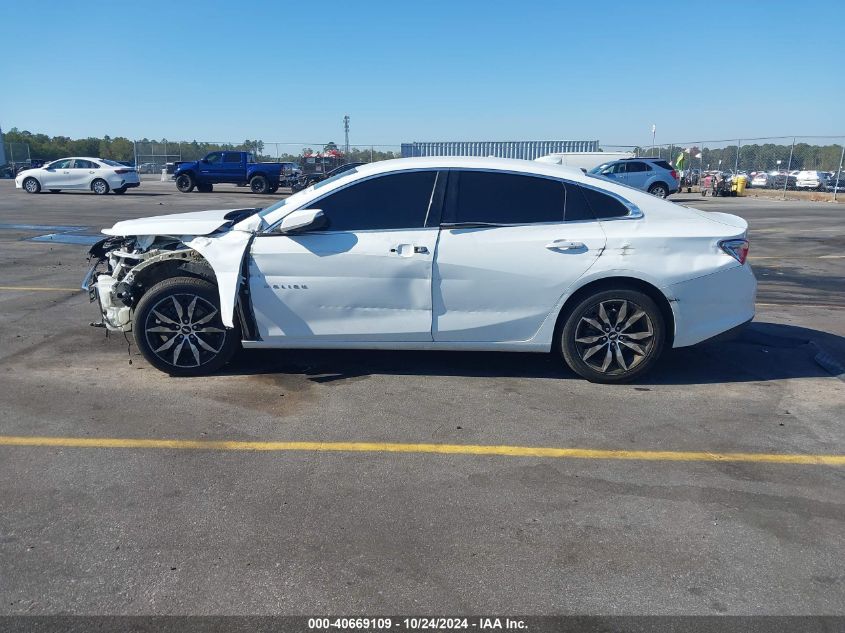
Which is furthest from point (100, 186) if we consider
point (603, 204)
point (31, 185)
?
point (603, 204)

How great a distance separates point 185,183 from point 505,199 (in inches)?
1170

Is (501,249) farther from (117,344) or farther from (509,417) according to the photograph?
(117,344)

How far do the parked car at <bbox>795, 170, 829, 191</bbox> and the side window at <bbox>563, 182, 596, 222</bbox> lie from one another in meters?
35.9

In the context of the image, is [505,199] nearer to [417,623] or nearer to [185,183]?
[417,623]

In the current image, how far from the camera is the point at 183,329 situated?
5.38 meters

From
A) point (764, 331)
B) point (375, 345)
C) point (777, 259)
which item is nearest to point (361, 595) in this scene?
point (375, 345)

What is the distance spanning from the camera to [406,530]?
335cm

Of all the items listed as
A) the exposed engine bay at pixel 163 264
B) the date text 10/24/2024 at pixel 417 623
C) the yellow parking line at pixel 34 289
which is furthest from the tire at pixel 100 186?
the date text 10/24/2024 at pixel 417 623

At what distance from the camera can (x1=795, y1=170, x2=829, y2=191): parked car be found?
1399 inches

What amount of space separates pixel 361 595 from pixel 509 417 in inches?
82.5

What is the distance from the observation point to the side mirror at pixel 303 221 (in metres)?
5.09

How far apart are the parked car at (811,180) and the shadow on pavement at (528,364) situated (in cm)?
3400

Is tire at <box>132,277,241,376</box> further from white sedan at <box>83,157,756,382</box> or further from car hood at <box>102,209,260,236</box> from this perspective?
car hood at <box>102,209,260,236</box>

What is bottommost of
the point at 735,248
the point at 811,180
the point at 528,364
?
the point at 528,364
